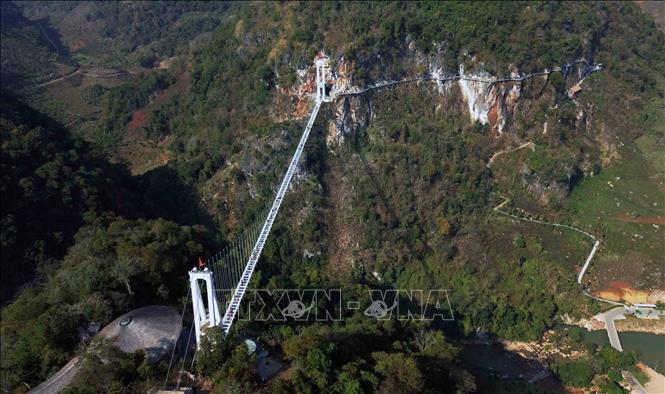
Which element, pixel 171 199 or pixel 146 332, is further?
pixel 171 199

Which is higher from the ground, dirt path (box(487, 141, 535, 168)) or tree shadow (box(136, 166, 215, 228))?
dirt path (box(487, 141, 535, 168))

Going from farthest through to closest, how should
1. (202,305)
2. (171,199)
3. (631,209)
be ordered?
(171,199) → (631,209) → (202,305)

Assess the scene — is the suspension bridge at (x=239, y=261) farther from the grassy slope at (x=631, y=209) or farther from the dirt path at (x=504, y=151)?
the grassy slope at (x=631, y=209)

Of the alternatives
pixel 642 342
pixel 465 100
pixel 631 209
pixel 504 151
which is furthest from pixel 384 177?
pixel 642 342

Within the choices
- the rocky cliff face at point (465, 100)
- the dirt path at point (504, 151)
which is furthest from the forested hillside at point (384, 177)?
the dirt path at point (504, 151)

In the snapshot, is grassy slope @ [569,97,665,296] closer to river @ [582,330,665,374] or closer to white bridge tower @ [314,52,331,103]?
river @ [582,330,665,374]

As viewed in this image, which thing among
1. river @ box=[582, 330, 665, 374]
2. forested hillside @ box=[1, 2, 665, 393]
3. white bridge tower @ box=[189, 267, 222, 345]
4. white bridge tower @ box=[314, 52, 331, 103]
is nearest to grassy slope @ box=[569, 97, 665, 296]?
forested hillside @ box=[1, 2, 665, 393]

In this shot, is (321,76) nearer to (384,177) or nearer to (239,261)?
(384,177)
